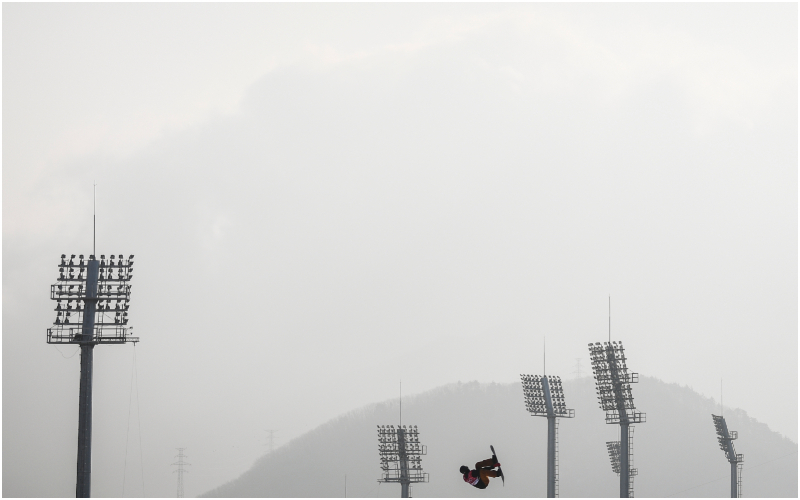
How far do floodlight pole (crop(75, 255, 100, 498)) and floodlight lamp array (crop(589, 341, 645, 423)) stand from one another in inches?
1472

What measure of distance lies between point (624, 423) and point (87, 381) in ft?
125

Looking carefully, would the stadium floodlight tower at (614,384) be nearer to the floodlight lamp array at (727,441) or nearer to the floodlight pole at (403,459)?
the floodlight pole at (403,459)

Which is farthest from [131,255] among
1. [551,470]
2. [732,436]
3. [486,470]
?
[732,436]

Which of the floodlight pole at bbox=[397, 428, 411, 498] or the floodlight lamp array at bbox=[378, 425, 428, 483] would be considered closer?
the floodlight lamp array at bbox=[378, 425, 428, 483]

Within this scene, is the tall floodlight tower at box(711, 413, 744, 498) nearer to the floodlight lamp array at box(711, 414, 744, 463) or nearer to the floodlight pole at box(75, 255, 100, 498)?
the floodlight lamp array at box(711, 414, 744, 463)

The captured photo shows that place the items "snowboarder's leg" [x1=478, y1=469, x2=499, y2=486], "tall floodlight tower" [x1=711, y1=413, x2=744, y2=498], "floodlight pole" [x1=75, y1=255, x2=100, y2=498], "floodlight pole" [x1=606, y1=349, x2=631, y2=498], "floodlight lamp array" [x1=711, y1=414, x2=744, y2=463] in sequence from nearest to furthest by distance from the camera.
A: "floodlight pole" [x1=75, y1=255, x2=100, y2=498]
"floodlight pole" [x1=606, y1=349, x2=631, y2=498]
"snowboarder's leg" [x1=478, y1=469, x2=499, y2=486]
"tall floodlight tower" [x1=711, y1=413, x2=744, y2=498]
"floodlight lamp array" [x1=711, y1=414, x2=744, y2=463]

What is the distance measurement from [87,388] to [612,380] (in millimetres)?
38583

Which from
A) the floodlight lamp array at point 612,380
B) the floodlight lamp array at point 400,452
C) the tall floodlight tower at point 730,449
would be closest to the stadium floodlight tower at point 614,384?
the floodlight lamp array at point 612,380

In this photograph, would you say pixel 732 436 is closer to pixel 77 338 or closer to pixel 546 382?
pixel 546 382

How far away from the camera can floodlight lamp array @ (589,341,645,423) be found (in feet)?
243

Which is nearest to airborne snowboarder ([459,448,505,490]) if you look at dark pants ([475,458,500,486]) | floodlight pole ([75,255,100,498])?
dark pants ([475,458,500,486])

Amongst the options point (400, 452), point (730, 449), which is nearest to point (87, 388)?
point (400, 452)

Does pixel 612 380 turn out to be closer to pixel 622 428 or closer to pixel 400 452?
pixel 622 428

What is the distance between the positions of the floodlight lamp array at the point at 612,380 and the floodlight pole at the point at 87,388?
37.4 m
